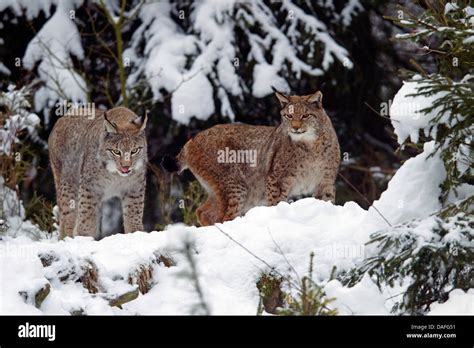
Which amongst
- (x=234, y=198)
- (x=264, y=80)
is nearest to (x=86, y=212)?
(x=234, y=198)

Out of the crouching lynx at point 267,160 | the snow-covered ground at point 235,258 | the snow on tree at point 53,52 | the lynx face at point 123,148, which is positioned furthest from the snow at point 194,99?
the snow-covered ground at point 235,258

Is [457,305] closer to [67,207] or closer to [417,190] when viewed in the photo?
[417,190]

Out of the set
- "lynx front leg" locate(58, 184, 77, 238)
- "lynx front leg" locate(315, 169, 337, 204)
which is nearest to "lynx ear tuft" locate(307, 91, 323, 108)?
"lynx front leg" locate(315, 169, 337, 204)

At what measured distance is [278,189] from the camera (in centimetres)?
943

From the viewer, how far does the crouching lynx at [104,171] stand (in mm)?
9125

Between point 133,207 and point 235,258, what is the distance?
8.79 feet

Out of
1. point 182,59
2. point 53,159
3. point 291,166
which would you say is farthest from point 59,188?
point 182,59

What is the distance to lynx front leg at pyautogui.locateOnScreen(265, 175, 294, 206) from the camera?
941 centimetres

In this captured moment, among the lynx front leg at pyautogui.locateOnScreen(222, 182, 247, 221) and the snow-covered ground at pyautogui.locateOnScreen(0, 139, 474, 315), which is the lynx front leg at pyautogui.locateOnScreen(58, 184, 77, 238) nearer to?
the lynx front leg at pyautogui.locateOnScreen(222, 182, 247, 221)

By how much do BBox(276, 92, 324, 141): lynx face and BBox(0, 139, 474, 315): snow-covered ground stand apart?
1.86m

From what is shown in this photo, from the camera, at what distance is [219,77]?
12922 millimetres

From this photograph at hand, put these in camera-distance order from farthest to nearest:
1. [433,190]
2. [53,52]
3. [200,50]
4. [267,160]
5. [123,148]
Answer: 1. [53,52]
2. [200,50]
3. [267,160]
4. [123,148]
5. [433,190]

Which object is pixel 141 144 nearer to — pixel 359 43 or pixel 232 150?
pixel 232 150

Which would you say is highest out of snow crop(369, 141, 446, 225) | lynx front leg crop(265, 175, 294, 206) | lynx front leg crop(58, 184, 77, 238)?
snow crop(369, 141, 446, 225)
